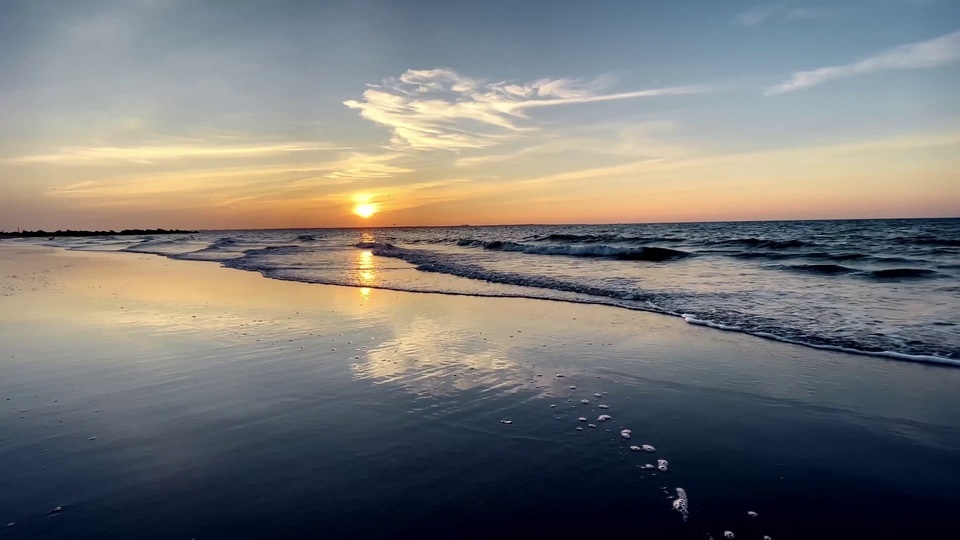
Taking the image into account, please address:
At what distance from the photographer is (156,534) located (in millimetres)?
3551

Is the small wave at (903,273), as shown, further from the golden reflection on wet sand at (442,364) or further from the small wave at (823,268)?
the golden reflection on wet sand at (442,364)

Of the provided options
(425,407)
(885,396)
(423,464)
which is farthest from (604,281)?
(423,464)

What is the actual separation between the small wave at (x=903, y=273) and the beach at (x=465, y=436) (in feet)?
41.5

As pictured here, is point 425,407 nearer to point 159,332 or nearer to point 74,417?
point 74,417

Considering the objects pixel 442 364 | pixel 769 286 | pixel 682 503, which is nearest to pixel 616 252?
pixel 769 286

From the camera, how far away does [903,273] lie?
60.3ft

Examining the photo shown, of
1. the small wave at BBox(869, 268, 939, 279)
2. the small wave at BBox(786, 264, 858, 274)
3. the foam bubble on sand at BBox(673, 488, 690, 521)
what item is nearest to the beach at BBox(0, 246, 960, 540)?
the foam bubble on sand at BBox(673, 488, 690, 521)

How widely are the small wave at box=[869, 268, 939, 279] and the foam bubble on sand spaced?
1861cm

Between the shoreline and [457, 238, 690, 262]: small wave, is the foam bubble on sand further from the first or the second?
[457, 238, 690, 262]: small wave

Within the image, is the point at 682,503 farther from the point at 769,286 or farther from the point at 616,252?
the point at 616,252

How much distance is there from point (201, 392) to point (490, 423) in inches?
146

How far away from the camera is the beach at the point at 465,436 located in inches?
147

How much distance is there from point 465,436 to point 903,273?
792 inches

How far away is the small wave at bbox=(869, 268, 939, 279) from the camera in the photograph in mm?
17906
